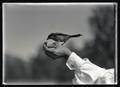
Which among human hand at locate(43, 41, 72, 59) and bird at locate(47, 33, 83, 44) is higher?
bird at locate(47, 33, 83, 44)

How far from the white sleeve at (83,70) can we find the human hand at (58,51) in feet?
0.07

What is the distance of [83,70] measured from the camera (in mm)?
816

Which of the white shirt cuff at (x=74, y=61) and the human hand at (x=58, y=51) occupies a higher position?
the human hand at (x=58, y=51)

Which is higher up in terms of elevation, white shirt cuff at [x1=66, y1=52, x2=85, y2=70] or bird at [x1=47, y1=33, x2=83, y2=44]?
bird at [x1=47, y1=33, x2=83, y2=44]

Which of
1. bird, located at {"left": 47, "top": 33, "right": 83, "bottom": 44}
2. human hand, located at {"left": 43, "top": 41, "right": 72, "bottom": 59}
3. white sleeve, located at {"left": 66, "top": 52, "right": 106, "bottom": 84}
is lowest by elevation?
white sleeve, located at {"left": 66, "top": 52, "right": 106, "bottom": 84}

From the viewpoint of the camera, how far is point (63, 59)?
0.91 metres

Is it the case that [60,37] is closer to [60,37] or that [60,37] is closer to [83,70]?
[60,37]

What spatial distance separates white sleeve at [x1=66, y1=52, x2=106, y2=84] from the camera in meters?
0.81

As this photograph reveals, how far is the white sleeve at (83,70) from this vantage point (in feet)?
2.67

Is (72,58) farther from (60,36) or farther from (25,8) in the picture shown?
(25,8)

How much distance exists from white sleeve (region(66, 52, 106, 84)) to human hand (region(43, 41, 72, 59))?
0.07 feet

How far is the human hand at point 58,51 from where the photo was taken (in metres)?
0.82

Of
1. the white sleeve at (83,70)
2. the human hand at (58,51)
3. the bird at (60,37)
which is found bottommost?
the white sleeve at (83,70)

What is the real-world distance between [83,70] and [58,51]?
0.39 ft
